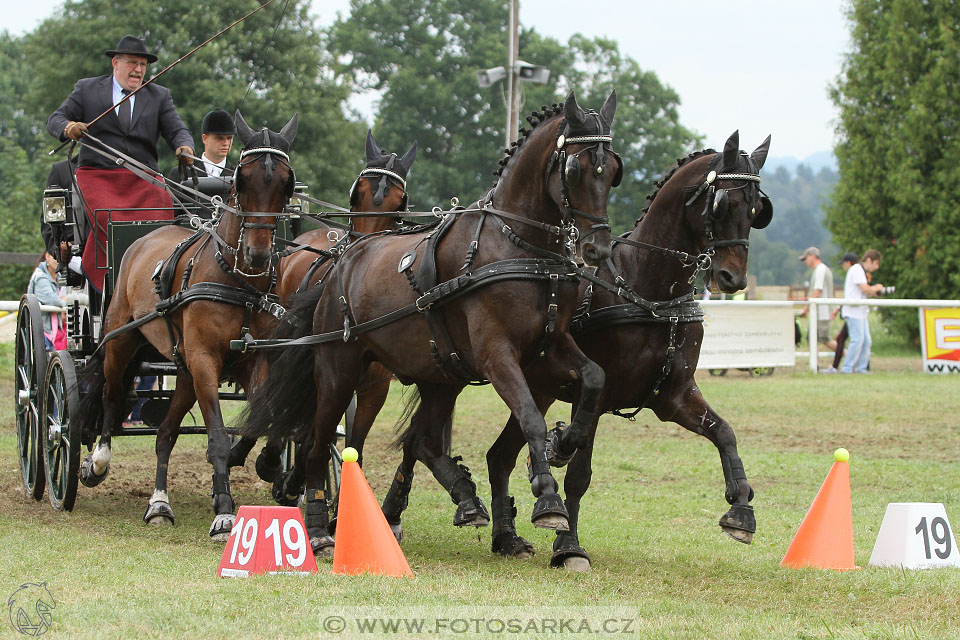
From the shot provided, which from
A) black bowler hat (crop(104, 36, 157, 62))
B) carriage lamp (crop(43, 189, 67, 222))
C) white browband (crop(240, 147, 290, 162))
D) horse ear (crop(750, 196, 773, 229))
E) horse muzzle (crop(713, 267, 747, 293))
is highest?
black bowler hat (crop(104, 36, 157, 62))

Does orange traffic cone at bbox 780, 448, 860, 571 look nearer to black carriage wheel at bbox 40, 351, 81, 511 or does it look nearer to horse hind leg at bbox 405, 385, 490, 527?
horse hind leg at bbox 405, 385, 490, 527

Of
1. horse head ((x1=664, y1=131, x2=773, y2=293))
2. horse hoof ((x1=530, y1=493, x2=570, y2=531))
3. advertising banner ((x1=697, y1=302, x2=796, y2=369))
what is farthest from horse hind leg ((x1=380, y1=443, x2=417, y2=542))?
advertising banner ((x1=697, y1=302, x2=796, y2=369))

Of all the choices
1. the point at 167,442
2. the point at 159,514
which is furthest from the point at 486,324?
the point at 167,442

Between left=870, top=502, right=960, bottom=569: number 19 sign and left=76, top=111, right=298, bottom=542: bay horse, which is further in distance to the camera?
left=76, top=111, right=298, bottom=542: bay horse

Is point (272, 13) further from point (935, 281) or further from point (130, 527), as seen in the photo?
point (130, 527)

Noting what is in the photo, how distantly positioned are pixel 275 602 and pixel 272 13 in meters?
24.0

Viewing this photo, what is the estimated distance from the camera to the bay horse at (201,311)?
660cm

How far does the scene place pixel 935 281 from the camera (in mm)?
25406

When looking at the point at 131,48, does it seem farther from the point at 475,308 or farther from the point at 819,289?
the point at 819,289

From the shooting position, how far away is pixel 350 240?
7.41 m

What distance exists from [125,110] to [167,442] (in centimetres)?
262

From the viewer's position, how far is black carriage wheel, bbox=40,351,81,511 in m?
7.30

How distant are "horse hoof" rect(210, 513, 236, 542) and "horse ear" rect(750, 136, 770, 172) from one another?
3599mm

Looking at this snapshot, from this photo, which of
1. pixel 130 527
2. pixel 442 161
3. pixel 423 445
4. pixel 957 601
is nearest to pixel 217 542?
pixel 130 527
